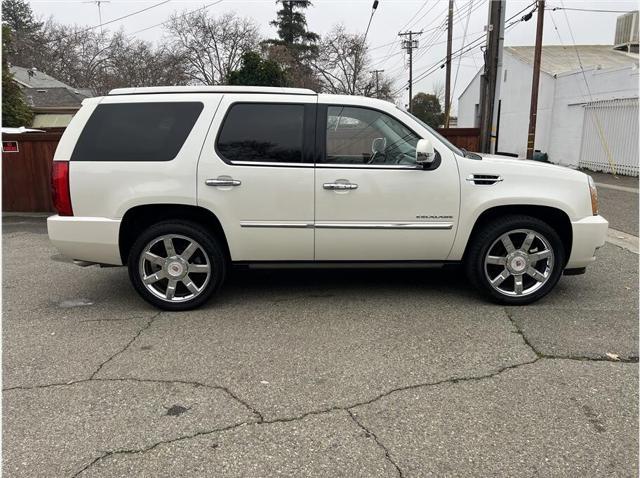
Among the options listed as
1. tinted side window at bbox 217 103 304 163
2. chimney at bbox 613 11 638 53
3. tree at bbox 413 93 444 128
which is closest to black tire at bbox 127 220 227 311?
tinted side window at bbox 217 103 304 163

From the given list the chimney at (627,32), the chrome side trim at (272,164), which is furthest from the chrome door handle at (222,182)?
the chimney at (627,32)

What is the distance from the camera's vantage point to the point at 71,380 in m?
3.39

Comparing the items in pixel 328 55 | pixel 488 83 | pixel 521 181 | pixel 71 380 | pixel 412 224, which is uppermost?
pixel 328 55

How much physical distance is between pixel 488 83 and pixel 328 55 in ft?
127

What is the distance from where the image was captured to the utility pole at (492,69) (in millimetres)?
10352

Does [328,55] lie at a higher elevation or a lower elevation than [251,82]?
higher

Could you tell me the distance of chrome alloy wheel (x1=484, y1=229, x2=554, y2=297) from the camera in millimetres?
4578

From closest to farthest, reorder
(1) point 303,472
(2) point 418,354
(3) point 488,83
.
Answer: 1. (1) point 303,472
2. (2) point 418,354
3. (3) point 488,83

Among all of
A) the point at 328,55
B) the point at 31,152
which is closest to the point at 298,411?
the point at 31,152

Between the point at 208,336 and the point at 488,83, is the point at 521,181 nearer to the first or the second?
the point at 208,336

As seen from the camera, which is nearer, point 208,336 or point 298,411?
point 298,411

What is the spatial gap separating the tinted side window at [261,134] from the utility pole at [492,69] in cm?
702

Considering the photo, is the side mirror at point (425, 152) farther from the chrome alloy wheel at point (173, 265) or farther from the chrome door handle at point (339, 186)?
the chrome alloy wheel at point (173, 265)

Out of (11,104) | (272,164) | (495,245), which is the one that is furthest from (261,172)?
(11,104)
